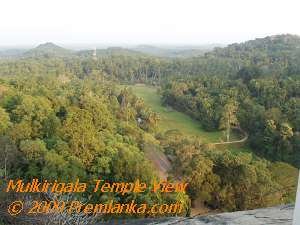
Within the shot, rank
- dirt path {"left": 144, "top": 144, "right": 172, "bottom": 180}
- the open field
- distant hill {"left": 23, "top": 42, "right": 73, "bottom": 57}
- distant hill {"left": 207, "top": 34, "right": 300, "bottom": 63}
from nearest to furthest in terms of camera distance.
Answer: dirt path {"left": 144, "top": 144, "right": 172, "bottom": 180} → the open field → distant hill {"left": 207, "top": 34, "right": 300, "bottom": 63} → distant hill {"left": 23, "top": 42, "right": 73, "bottom": 57}

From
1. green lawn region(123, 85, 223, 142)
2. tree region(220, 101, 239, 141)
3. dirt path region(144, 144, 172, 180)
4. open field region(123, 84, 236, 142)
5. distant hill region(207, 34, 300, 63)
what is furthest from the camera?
distant hill region(207, 34, 300, 63)

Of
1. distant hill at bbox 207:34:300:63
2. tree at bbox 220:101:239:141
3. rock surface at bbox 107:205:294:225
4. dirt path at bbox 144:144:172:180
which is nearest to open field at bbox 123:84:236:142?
tree at bbox 220:101:239:141

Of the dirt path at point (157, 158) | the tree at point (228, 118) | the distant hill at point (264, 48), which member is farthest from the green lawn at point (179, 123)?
the distant hill at point (264, 48)

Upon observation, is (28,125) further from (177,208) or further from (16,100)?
(177,208)

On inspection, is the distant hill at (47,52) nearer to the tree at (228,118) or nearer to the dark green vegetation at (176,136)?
the dark green vegetation at (176,136)

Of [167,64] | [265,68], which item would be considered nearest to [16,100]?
[265,68]

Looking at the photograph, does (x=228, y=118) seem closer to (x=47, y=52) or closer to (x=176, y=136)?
(x=176, y=136)

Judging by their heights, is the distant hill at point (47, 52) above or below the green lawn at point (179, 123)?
above

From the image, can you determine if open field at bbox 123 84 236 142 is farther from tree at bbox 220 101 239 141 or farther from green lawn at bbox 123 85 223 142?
tree at bbox 220 101 239 141

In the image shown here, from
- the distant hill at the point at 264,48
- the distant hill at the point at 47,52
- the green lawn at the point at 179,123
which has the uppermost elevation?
the distant hill at the point at 264,48
